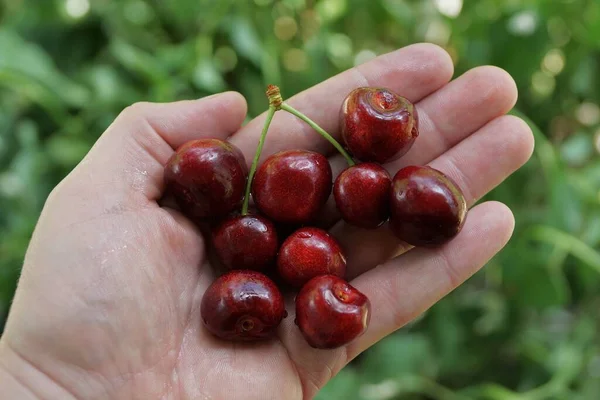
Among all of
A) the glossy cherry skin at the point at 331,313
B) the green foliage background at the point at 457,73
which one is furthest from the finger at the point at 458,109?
the green foliage background at the point at 457,73

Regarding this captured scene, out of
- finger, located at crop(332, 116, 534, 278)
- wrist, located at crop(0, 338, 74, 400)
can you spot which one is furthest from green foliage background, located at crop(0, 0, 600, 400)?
wrist, located at crop(0, 338, 74, 400)

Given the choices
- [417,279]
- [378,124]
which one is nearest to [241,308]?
[417,279]

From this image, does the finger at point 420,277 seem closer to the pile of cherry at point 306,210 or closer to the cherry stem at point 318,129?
the pile of cherry at point 306,210

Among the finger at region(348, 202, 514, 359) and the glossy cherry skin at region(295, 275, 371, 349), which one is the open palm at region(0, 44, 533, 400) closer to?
the finger at region(348, 202, 514, 359)

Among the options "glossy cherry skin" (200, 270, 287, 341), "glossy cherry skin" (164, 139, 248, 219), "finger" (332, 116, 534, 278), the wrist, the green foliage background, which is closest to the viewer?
the wrist

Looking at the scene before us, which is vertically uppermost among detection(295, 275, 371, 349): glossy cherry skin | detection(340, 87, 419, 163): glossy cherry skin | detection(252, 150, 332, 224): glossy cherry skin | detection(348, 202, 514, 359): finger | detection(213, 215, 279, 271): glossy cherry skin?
detection(340, 87, 419, 163): glossy cherry skin

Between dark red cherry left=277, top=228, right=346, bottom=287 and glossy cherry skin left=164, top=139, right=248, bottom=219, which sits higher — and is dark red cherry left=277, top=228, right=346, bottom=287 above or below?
below

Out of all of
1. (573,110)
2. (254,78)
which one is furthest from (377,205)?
(573,110)

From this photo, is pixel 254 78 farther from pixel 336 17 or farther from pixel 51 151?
pixel 51 151

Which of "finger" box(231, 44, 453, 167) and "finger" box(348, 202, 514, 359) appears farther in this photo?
"finger" box(231, 44, 453, 167)
